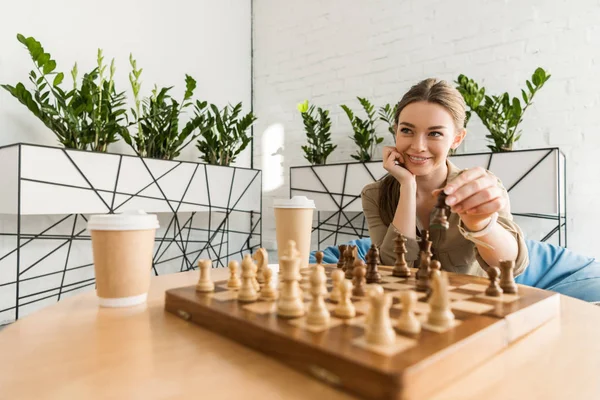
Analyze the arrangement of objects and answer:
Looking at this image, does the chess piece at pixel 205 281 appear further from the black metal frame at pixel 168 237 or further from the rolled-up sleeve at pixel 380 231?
the black metal frame at pixel 168 237

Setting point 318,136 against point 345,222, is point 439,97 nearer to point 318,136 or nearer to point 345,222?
point 318,136

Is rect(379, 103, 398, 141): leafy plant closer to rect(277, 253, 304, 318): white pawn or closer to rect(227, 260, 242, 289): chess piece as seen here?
rect(227, 260, 242, 289): chess piece

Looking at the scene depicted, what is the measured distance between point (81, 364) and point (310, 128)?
8.91 ft

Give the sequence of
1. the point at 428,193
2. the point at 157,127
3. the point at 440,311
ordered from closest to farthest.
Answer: the point at 440,311 < the point at 428,193 < the point at 157,127

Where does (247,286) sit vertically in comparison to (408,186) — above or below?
below

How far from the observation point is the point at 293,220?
1.01 meters

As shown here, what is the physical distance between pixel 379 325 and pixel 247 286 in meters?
0.28

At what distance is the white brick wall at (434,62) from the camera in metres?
2.49

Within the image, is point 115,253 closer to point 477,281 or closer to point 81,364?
point 81,364

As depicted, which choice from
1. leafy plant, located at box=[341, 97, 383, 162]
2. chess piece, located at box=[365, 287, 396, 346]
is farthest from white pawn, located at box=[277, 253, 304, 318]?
leafy plant, located at box=[341, 97, 383, 162]

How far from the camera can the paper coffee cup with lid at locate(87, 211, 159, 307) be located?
708mm

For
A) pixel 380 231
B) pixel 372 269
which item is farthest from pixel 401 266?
pixel 380 231

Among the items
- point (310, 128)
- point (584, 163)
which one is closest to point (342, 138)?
point (310, 128)

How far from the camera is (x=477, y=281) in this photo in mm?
842
